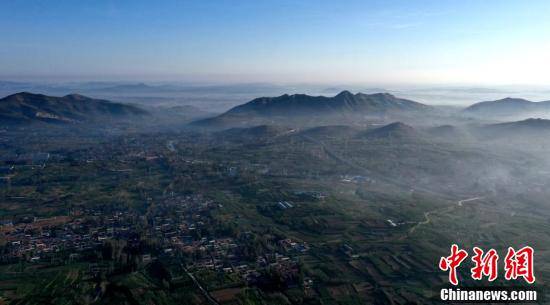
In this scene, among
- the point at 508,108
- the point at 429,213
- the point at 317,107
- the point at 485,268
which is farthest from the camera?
the point at 508,108

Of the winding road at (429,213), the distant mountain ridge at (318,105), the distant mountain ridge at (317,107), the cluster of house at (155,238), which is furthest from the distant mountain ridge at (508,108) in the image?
the cluster of house at (155,238)

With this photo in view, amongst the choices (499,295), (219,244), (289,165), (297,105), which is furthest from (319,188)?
(297,105)

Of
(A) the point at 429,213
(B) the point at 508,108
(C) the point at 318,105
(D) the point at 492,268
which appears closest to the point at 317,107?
(C) the point at 318,105

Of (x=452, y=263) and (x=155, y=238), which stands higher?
(x=452, y=263)

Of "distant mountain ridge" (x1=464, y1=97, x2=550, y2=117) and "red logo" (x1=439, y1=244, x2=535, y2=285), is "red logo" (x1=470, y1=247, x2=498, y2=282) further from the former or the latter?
"distant mountain ridge" (x1=464, y1=97, x2=550, y2=117)

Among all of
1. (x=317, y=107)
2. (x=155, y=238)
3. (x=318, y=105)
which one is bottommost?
(x=155, y=238)

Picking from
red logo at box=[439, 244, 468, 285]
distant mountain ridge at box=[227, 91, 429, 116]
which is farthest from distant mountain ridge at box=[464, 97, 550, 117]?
red logo at box=[439, 244, 468, 285]

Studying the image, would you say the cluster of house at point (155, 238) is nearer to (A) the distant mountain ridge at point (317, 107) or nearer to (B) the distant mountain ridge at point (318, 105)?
(A) the distant mountain ridge at point (317, 107)

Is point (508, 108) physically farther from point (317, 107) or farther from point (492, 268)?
point (492, 268)

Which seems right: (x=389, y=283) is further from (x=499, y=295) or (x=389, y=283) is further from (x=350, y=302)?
(x=499, y=295)
